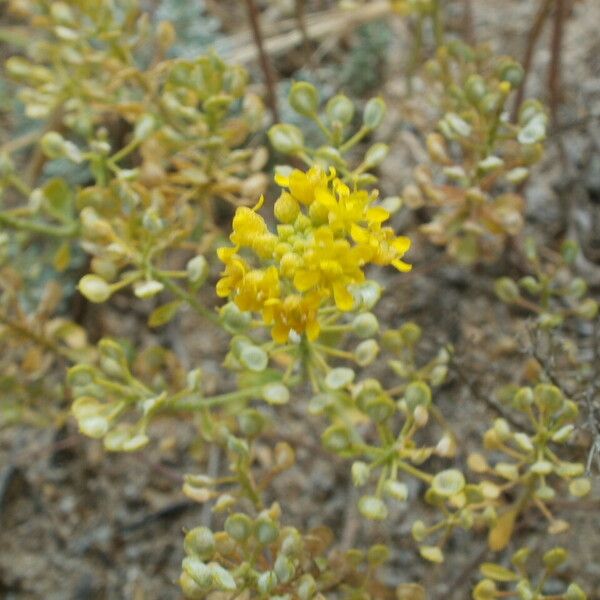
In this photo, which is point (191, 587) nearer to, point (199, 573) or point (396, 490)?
point (199, 573)

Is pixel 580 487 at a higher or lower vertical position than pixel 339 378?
lower

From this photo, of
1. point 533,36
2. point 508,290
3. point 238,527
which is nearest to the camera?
point 238,527

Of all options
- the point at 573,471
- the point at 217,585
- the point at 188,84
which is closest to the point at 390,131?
the point at 188,84

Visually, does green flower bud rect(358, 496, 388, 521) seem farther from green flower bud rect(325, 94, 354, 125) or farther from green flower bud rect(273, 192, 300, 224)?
green flower bud rect(325, 94, 354, 125)

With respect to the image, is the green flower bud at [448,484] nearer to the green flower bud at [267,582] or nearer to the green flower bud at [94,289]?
the green flower bud at [267,582]

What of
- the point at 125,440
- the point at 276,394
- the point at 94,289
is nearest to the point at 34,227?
the point at 94,289

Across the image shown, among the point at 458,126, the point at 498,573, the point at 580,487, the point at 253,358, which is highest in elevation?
the point at 458,126

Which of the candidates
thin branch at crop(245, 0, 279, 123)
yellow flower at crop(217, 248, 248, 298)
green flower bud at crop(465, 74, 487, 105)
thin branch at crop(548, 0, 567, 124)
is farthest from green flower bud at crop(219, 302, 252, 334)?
thin branch at crop(548, 0, 567, 124)
